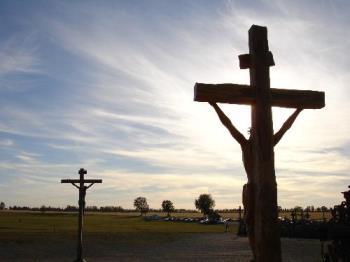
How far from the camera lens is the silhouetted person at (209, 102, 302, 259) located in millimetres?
4855

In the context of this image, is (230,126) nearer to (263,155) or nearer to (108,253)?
(263,155)

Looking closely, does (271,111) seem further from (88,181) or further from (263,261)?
(88,181)

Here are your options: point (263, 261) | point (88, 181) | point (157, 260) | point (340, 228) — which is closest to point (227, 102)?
point (263, 261)

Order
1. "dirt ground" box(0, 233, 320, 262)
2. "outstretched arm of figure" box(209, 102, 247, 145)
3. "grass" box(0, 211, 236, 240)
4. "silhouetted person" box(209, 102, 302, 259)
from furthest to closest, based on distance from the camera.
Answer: "grass" box(0, 211, 236, 240)
"dirt ground" box(0, 233, 320, 262)
"outstretched arm of figure" box(209, 102, 247, 145)
"silhouetted person" box(209, 102, 302, 259)

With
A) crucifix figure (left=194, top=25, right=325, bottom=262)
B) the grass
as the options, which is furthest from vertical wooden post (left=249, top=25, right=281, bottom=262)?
the grass

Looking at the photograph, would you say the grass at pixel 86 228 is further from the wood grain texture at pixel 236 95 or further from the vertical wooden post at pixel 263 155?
the vertical wooden post at pixel 263 155

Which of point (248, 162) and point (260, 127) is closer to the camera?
point (260, 127)

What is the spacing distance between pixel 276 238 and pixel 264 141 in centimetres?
100

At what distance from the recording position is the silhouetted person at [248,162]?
486 centimetres

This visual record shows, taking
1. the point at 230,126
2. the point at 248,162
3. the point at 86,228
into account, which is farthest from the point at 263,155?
the point at 86,228

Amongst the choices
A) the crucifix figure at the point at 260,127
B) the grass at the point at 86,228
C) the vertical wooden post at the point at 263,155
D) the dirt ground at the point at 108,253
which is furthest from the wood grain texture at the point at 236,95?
the grass at the point at 86,228

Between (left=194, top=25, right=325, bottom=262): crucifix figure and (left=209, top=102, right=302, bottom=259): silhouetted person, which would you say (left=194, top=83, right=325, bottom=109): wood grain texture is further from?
(left=209, top=102, right=302, bottom=259): silhouetted person

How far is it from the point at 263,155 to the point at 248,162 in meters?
0.29

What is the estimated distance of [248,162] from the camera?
5008mm
